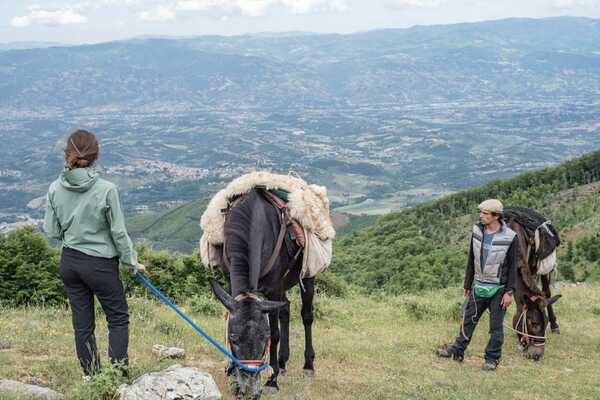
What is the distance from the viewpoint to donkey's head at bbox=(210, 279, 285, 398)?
4324mm

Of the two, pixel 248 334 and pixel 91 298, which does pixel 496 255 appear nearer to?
pixel 248 334

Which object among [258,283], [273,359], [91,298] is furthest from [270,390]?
[91,298]

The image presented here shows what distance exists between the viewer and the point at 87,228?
14.0ft

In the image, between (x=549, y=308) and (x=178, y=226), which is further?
(x=178, y=226)

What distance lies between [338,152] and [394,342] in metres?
158

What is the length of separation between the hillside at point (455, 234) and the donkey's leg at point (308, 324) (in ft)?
32.7

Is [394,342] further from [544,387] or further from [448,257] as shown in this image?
[448,257]

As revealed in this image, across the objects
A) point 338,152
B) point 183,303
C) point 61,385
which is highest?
point 61,385

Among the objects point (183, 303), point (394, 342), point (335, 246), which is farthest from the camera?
point (335, 246)

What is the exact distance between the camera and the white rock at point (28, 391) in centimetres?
406

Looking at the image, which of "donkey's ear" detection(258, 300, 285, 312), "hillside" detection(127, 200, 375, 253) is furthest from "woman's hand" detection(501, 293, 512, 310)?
"hillside" detection(127, 200, 375, 253)

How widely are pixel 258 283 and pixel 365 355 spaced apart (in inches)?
100

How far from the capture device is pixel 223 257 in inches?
219

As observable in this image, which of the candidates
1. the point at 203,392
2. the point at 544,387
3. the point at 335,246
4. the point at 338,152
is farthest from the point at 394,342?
the point at 338,152
